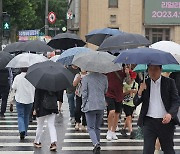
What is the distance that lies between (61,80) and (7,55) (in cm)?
610

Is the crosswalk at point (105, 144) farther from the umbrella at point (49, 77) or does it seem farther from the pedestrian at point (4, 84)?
Result: the pedestrian at point (4, 84)

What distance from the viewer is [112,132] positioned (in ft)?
37.8

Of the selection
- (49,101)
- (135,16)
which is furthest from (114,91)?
(135,16)

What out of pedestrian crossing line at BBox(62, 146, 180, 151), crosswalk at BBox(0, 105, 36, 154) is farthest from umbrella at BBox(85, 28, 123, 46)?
pedestrian crossing line at BBox(62, 146, 180, 151)

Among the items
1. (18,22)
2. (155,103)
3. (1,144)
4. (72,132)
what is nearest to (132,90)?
(72,132)

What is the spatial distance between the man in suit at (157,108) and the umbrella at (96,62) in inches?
99.5

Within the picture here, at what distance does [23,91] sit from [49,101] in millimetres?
1523

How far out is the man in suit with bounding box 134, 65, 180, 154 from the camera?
7.22 metres

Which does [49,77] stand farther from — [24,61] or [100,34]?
[100,34]

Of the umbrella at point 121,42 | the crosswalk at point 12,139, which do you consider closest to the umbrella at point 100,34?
the umbrella at point 121,42

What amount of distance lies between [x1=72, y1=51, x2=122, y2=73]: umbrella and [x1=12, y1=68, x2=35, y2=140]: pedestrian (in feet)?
5.67

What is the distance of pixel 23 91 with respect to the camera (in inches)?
446

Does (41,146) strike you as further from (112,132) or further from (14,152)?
(112,132)

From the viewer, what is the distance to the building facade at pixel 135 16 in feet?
125
